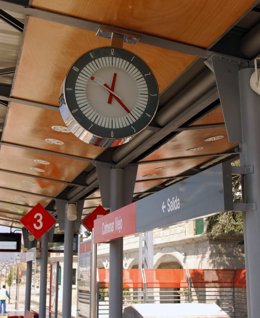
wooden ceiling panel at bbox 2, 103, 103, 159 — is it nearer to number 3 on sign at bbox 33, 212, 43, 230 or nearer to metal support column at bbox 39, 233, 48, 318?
number 3 on sign at bbox 33, 212, 43, 230

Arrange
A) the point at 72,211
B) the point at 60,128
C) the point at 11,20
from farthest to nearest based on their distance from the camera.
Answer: the point at 72,211 < the point at 60,128 < the point at 11,20

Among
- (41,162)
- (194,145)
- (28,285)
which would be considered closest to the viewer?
(194,145)

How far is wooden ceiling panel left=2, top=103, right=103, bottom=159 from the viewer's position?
19.0 ft

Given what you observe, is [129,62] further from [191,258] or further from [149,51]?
[191,258]

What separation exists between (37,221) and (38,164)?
3.74 meters

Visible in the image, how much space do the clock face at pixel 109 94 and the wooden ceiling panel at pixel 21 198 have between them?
8699mm

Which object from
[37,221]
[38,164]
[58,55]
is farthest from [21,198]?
[58,55]

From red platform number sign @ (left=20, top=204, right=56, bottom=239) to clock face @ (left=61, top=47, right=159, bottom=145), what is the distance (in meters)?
8.83

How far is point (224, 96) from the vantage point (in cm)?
384

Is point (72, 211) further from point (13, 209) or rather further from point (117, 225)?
point (117, 225)

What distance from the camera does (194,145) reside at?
7262 millimetres

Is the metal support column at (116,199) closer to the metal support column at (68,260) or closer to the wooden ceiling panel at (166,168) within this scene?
the wooden ceiling panel at (166,168)

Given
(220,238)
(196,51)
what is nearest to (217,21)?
Answer: (196,51)

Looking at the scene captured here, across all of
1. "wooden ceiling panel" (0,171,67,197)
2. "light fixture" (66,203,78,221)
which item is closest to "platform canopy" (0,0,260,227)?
"wooden ceiling panel" (0,171,67,197)
